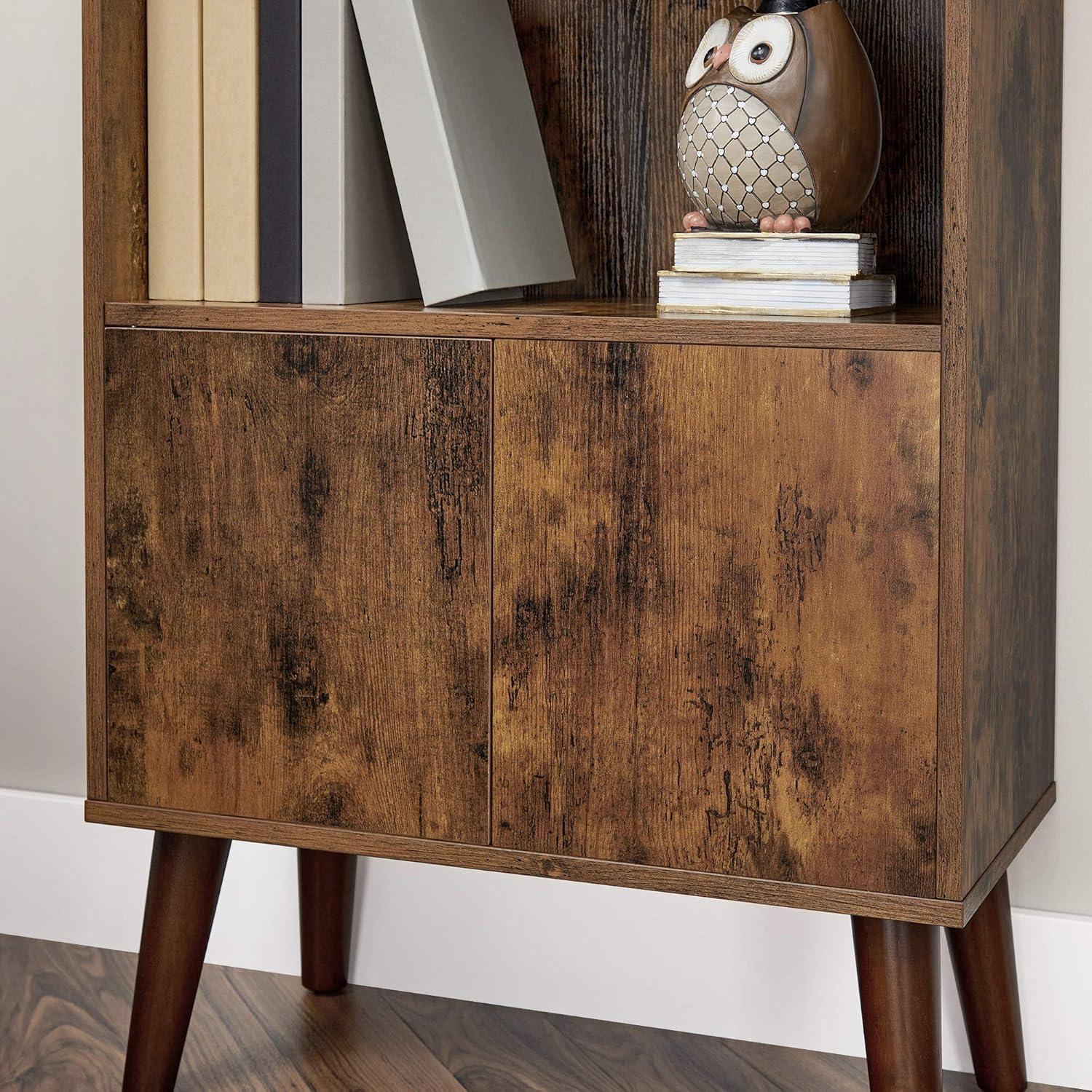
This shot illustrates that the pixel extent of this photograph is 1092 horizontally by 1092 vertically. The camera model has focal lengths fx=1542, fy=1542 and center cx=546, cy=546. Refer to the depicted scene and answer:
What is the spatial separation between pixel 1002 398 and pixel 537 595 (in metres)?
0.34

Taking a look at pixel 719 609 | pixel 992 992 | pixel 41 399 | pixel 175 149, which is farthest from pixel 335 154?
pixel 992 992

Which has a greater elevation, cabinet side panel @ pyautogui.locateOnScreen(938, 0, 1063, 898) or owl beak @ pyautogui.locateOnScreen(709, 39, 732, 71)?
owl beak @ pyautogui.locateOnScreen(709, 39, 732, 71)

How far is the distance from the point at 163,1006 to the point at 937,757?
0.65 meters

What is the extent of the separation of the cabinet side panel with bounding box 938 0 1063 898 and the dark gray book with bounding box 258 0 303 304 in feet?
1.58

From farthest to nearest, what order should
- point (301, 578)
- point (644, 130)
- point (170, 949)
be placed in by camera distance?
point (644, 130) < point (170, 949) < point (301, 578)

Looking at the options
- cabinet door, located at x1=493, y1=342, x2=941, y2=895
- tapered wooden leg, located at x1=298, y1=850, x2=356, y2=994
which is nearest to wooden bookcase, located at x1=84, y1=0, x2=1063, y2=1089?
cabinet door, located at x1=493, y1=342, x2=941, y2=895

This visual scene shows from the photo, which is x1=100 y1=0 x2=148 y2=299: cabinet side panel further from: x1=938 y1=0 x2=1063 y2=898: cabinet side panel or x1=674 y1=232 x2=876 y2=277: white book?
x1=938 y1=0 x2=1063 y2=898: cabinet side panel

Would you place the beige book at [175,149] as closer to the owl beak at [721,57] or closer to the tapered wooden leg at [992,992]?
the owl beak at [721,57]

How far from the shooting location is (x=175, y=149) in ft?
3.87

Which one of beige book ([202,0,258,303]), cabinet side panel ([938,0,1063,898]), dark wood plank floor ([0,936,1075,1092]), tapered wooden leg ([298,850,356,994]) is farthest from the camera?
tapered wooden leg ([298,850,356,994])

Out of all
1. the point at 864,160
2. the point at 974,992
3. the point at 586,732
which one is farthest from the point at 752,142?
the point at 974,992

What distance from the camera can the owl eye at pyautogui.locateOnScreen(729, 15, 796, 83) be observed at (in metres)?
1.05

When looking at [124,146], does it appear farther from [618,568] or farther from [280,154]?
[618,568]

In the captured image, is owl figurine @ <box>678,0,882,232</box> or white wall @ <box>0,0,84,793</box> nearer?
Answer: owl figurine @ <box>678,0,882,232</box>
